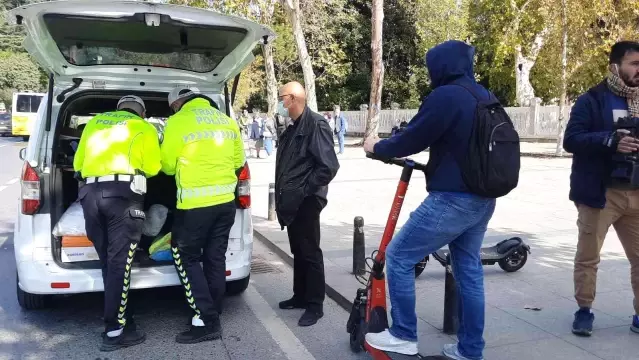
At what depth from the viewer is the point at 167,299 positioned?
517 centimetres

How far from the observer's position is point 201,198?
13.1 ft

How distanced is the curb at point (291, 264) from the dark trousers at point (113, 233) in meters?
1.82

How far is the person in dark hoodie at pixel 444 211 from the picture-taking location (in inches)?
119

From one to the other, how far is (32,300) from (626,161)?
4537mm

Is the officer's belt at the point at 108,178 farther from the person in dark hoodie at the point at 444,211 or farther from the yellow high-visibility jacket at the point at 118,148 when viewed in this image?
the person in dark hoodie at the point at 444,211

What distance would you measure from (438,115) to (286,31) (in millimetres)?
31221

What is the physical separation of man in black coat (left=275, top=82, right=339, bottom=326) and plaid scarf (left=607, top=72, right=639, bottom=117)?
1.98 metres

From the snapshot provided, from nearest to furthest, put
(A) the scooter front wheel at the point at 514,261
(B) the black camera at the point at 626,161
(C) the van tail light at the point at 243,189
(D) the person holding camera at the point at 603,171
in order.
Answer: (B) the black camera at the point at 626,161
(D) the person holding camera at the point at 603,171
(C) the van tail light at the point at 243,189
(A) the scooter front wheel at the point at 514,261

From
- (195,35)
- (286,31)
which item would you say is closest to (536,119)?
(286,31)

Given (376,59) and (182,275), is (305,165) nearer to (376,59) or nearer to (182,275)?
(182,275)

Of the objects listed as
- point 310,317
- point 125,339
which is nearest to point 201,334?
point 125,339

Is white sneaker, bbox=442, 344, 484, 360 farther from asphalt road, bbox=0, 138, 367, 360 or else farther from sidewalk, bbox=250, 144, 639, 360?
asphalt road, bbox=0, 138, 367, 360

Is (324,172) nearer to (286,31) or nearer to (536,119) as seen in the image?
(536,119)

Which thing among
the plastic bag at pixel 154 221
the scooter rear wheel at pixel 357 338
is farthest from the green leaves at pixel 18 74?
the scooter rear wheel at pixel 357 338
